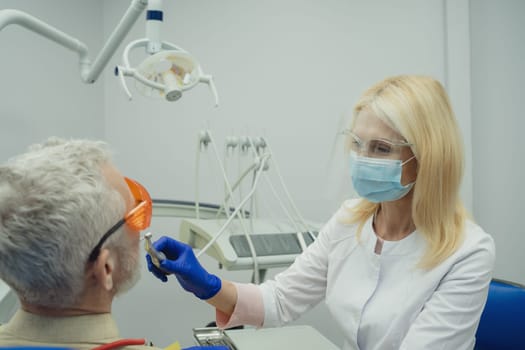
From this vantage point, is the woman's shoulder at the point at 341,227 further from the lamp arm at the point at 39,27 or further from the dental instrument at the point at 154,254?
the lamp arm at the point at 39,27

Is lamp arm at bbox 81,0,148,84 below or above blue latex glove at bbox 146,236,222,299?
above

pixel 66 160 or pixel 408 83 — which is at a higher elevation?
pixel 408 83

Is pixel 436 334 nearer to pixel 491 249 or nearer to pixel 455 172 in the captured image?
pixel 491 249

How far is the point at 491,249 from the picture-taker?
1.18 m

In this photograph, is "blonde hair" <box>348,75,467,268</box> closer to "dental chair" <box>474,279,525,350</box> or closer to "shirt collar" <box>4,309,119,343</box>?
"dental chair" <box>474,279,525,350</box>

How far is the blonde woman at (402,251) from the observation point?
1.15 metres

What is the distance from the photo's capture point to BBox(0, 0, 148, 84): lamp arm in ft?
4.88

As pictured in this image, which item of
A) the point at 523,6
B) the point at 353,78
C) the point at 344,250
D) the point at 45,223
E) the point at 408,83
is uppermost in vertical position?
the point at 523,6

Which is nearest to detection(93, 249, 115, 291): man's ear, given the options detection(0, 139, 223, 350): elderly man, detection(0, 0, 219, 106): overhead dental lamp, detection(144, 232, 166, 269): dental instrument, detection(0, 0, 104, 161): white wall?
detection(0, 139, 223, 350): elderly man

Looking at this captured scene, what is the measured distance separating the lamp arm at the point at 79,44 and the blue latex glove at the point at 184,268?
2.19 feet

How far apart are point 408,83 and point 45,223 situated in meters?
0.86

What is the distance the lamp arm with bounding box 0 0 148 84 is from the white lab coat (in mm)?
811

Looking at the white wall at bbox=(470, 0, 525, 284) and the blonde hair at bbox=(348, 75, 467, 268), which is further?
the white wall at bbox=(470, 0, 525, 284)

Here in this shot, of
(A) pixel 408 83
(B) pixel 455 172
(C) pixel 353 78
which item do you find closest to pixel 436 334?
(B) pixel 455 172
